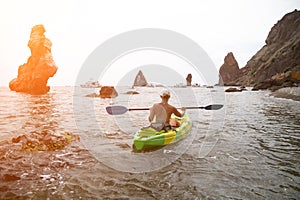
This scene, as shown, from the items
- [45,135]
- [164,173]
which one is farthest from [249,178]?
[45,135]

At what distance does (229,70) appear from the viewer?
15012cm

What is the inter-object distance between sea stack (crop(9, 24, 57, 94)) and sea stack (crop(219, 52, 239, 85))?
117m

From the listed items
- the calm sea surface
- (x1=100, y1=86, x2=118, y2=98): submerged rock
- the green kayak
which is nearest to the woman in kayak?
the green kayak

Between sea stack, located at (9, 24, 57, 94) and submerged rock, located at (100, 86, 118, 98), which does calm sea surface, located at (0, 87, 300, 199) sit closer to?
submerged rock, located at (100, 86, 118, 98)

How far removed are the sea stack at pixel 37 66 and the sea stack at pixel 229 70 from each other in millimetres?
116801

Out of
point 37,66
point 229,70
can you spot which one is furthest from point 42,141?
point 229,70

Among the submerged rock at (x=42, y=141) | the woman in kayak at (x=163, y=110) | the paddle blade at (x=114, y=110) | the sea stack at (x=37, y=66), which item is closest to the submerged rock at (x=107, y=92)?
the sea stack at (x=37, y=66)

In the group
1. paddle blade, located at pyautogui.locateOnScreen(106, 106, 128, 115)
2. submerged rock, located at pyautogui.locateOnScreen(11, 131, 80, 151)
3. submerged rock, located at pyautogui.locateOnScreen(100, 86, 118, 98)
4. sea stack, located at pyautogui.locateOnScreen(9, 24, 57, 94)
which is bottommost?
submerged rock, located at pyautogui.locateOnScreen(11, 131, 80, 151)

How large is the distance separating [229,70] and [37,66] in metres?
125

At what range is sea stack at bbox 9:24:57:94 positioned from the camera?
64.1 meters

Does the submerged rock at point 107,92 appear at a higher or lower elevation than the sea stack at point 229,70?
lower

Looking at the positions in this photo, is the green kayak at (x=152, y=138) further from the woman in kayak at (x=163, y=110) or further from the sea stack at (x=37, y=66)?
the sea stack at (x=37, y=66)

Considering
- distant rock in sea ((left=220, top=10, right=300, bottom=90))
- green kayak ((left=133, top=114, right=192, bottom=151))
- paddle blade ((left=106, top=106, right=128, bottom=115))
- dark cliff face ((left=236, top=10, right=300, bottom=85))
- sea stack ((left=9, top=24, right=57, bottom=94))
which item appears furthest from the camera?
dark cliff face ((left=236, top=10, right=300, bottom=85))

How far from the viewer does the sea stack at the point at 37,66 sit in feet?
210
